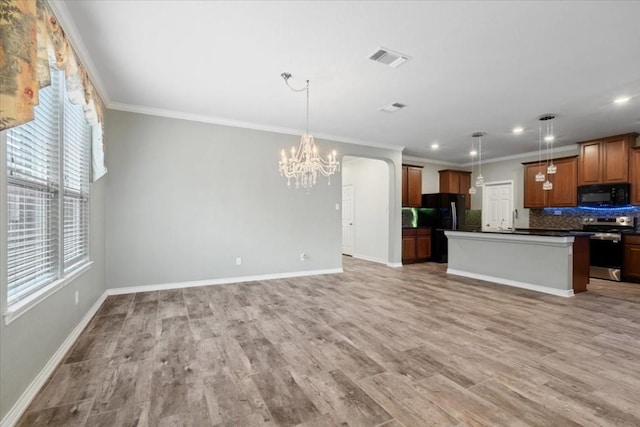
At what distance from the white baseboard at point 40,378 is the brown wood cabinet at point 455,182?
8.26 metres

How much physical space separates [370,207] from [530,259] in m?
3.88

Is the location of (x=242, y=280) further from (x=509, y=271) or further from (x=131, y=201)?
(x=509, y=271)

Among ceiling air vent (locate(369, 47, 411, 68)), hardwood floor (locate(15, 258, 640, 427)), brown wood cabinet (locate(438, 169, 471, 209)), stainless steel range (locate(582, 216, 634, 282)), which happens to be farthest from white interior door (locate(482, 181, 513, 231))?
ceiling air vent (locate(369, 47, 411, 68))

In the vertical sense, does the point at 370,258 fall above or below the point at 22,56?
below

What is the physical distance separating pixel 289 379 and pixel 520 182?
7.94 m

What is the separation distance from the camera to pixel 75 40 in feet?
8.82

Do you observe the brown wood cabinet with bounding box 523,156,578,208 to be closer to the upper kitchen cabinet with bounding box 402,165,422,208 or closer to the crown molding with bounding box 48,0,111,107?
the upper kitchen cabinet with bounding box 402,165,422,208

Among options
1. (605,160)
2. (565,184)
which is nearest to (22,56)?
(605,160)

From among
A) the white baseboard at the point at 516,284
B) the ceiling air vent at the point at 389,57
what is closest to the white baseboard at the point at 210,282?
the white baseboard at the point at 516,284

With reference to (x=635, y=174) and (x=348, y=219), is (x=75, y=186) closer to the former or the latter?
(x=348, y=219)

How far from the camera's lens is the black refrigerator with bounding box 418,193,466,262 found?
25.2 ft

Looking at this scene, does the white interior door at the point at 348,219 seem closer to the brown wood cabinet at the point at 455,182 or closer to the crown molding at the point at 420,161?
the crown molding at the point at 420,161

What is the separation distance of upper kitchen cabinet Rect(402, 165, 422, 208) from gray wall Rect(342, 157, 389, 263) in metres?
0.52

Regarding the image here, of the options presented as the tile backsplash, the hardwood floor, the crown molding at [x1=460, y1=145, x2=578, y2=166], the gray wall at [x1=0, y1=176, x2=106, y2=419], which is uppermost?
the crown molding at [x1=460, y1=145, x2=578, y2=166]
